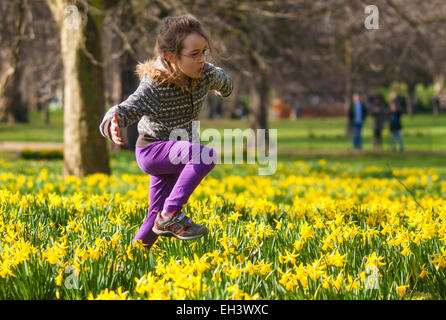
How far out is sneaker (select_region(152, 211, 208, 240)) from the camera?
10.2ft

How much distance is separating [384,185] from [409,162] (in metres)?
7.22

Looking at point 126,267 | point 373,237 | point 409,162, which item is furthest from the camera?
point 409,162

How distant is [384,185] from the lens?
901 centimetres

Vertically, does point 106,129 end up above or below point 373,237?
above

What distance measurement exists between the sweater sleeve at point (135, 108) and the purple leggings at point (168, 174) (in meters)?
0.20

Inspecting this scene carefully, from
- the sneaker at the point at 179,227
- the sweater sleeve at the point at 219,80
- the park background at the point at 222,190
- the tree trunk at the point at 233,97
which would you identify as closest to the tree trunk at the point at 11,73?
the park background at the point at 222,190

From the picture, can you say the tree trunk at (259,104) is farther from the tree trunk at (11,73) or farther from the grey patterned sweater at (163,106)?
the grey patterned sweater at (163,106)

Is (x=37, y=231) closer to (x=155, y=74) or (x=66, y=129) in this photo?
(x=155, y=74)

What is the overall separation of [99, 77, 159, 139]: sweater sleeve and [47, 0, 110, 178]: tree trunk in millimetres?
5427

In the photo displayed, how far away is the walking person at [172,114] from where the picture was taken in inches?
123

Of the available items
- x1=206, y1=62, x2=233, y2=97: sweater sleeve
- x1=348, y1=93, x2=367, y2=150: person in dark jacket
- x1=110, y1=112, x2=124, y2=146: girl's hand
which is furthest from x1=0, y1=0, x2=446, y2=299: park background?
x1=348, y1=93, x2=367, y2=150: person in dark jacket

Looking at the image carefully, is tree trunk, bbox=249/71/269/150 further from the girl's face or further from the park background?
the girl's face
